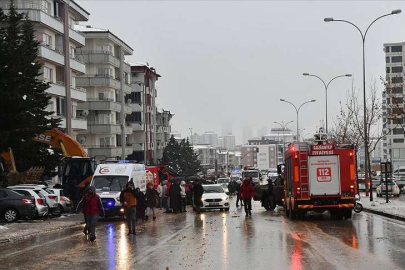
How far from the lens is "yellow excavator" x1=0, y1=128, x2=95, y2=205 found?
39375 millimetres

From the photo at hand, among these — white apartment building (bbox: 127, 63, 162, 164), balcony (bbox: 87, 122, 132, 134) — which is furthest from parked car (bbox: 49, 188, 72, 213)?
white apartment building (bbox: 127, 63, 162, 164)

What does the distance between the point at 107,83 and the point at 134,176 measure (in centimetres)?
4308

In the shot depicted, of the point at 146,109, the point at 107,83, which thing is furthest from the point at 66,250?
the point at 146,109

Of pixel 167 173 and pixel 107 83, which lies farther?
pixel 107 83

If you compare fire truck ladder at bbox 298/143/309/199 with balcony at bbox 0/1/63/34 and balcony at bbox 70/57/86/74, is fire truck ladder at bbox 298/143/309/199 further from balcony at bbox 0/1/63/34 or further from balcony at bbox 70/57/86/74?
balcony at bbox 70/57/86/74

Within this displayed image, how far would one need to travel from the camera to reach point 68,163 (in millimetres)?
40562

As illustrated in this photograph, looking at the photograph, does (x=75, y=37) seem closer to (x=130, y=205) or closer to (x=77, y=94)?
(x=77, y=94)

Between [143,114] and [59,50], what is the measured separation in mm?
41558

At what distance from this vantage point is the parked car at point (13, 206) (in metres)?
30.0

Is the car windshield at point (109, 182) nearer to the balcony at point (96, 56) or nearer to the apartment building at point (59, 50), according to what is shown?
the apartment building at point (59, 50)

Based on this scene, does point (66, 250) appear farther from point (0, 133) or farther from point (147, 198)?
point (0, 133)

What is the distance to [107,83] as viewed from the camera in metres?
76.1

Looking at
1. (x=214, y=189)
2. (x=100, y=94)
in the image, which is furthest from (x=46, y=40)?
(x=214, y=189)

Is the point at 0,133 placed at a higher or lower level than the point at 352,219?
higher
